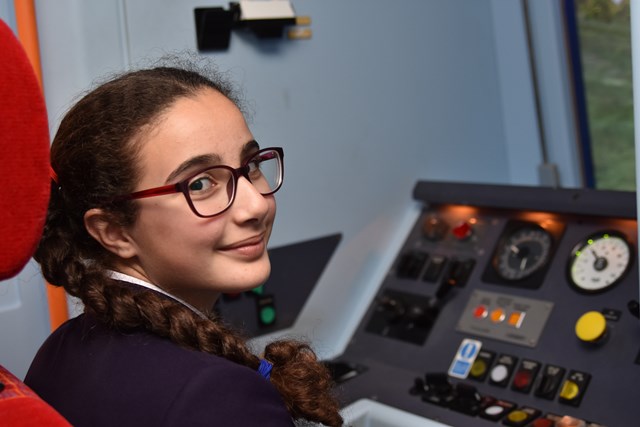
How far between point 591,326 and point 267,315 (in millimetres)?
795

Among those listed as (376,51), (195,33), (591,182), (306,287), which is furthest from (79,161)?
(591,182)

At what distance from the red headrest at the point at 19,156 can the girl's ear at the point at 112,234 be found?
0.34 meters

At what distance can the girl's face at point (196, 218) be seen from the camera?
1.18 meters

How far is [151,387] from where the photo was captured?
1050 millimetres

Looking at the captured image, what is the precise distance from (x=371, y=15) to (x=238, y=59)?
46cm

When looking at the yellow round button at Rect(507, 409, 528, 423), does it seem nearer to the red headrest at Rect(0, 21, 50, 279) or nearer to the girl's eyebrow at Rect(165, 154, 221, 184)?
the girl's eyebrow at Rect(165, 154, 221, 184)

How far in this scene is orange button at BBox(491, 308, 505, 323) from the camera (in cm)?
205

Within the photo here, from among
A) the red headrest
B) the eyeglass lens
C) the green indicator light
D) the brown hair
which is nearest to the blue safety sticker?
the green indicator light

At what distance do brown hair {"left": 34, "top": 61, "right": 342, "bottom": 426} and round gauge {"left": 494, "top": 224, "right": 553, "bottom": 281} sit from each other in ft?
3.07

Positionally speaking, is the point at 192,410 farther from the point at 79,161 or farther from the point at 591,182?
the point at 591,182

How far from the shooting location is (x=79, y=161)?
1.23 m

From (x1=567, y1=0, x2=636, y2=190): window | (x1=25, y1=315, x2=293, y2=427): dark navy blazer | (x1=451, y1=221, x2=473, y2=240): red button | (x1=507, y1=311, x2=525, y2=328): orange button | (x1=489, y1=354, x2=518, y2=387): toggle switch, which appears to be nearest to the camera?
(x1=25, y1=315, x2=293, y2=427): dark navy blazer

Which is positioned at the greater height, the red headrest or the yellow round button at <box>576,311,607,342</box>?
the red headrest

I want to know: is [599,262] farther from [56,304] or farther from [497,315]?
[56,304]
